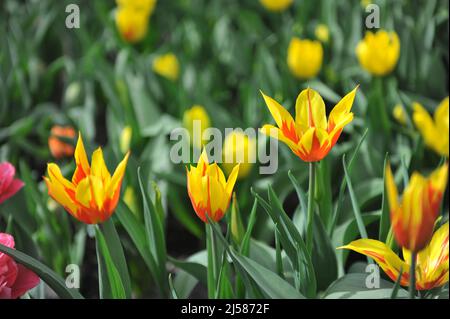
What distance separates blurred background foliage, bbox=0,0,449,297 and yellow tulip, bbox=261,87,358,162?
0.21m

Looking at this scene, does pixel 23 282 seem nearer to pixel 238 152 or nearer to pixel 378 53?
pixel 238 152

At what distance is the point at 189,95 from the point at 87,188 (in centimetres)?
102

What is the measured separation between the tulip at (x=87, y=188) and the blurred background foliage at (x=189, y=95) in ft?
0.99

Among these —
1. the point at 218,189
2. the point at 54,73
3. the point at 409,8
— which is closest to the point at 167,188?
the point at 218,189

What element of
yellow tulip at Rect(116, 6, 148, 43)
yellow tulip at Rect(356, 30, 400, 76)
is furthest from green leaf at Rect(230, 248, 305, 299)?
yellow tulip at Rect(116, 6, 148, 43)

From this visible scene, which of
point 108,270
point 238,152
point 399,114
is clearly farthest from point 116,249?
point 399,114

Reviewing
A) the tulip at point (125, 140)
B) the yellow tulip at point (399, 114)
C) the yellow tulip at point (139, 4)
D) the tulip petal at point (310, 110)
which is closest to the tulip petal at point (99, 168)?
the tulip petal at point (310, 110)

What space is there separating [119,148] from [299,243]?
0.82 meters

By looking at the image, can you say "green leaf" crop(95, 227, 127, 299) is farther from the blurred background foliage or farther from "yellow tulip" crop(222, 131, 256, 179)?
"yellow tulip" crop(222, 131, 256, 179)

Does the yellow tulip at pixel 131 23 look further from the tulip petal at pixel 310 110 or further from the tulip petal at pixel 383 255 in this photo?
the tulip petal at pixel 383 255

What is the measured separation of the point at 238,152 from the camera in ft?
4.84

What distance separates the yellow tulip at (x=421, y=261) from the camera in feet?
2.90

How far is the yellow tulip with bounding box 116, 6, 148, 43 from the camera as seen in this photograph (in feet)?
7.25
